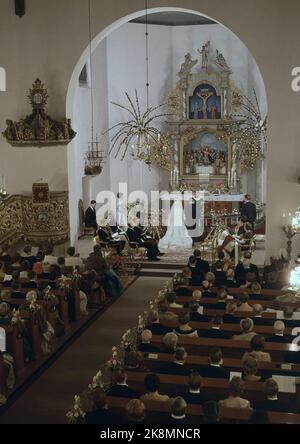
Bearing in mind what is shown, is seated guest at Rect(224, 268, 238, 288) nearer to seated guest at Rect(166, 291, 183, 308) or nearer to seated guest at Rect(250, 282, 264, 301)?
seated guest at Rect(250, 282, 264, 301)

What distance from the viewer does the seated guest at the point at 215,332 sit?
30.0 ft

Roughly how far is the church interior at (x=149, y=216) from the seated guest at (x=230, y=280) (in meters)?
0.06

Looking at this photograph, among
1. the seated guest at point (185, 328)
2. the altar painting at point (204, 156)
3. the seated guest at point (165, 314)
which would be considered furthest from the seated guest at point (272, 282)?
the altar painting at point (204, 156)

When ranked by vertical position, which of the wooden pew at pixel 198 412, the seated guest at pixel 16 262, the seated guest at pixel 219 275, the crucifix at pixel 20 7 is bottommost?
the wooden pew at pixel 198 412

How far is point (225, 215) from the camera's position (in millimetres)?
20969

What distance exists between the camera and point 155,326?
31.5 ft

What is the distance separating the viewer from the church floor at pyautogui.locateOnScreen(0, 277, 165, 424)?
876 cm

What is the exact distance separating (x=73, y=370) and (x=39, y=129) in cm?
850

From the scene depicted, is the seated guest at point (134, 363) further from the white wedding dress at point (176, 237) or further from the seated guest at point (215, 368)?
the white wedding dress at point (176, 237)

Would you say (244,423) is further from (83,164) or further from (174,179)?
(174,179)

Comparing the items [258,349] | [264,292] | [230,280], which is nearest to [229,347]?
[258,349]

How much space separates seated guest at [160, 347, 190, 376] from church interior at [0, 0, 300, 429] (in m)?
0.02

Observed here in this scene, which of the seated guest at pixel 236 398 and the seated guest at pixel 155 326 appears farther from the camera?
the seated guest at pixel 155 326

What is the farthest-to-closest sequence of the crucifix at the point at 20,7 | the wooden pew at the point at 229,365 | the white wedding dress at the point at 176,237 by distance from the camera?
1. the white wedding dress at the point at 176,237
2. the crucifix at the point at 20,7
3. the wooden pew at the point at 229,365
